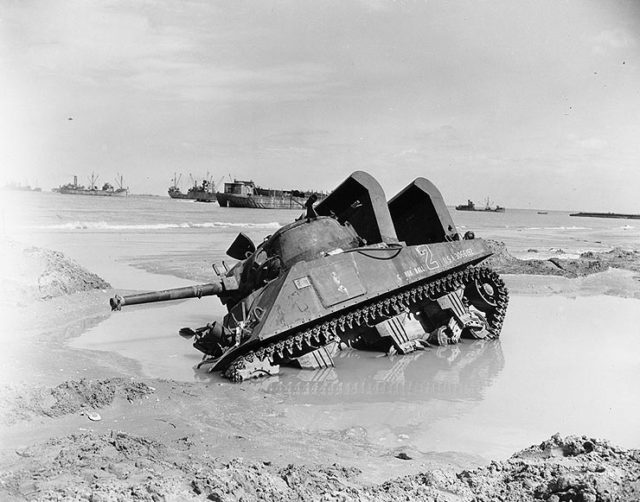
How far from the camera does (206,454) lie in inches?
207

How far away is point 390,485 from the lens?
448cm

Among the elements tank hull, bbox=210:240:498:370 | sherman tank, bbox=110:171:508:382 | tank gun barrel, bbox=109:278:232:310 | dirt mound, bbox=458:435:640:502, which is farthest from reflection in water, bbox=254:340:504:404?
dirt mound, bbox=458:435:640:502

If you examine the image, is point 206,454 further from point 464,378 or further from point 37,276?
point 37,276

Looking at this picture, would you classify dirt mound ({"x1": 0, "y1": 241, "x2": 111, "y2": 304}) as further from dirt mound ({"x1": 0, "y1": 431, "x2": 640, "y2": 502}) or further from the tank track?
dirt mound ({"x1": 0, "y1": 431, "x2": 640, "y2": 502})

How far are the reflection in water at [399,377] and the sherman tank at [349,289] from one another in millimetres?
255

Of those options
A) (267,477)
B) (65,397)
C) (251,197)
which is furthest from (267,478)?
(251,197)

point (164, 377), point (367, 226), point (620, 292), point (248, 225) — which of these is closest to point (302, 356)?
point (164, 377)

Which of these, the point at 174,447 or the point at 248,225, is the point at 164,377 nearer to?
the point at 174,447

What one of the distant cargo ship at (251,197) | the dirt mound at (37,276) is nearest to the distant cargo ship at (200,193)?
the distant cargo ship at (251,197)

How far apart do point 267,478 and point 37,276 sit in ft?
33.9

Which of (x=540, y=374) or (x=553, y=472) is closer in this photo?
(x=553, y=472)

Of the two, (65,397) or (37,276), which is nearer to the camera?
(65,397)

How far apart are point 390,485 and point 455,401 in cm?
317

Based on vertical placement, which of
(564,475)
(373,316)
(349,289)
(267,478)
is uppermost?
(349,289)
